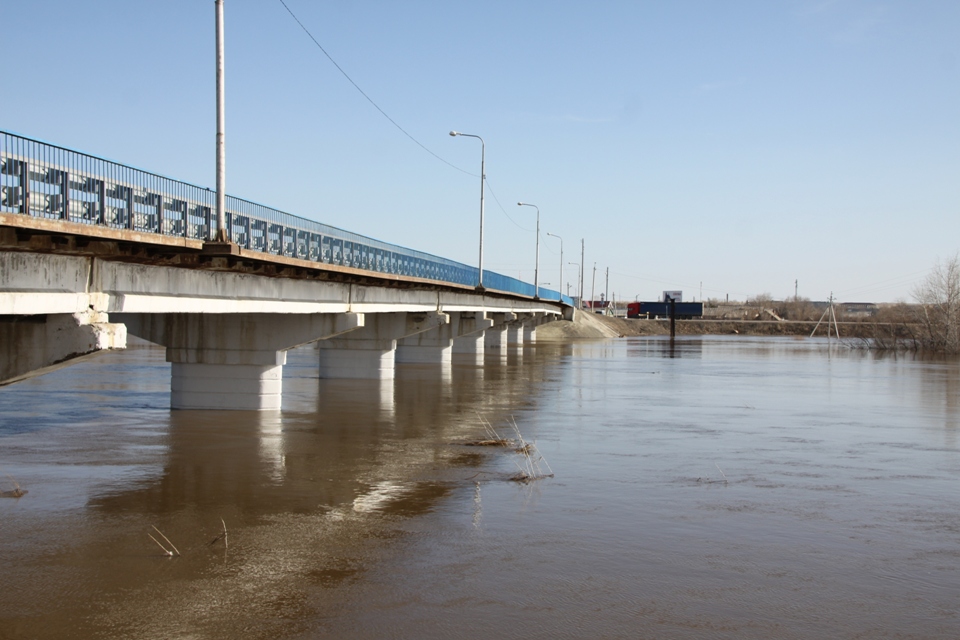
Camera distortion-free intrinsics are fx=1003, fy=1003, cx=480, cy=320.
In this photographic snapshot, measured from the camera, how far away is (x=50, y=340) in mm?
15945

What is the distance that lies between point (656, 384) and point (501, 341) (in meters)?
37.0

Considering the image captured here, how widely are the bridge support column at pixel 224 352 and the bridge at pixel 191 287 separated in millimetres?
37

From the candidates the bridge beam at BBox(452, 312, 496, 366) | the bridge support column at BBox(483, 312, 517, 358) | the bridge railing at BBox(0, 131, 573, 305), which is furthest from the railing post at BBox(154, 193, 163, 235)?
the bridge support column at BBox(483, 312, 517, 358)

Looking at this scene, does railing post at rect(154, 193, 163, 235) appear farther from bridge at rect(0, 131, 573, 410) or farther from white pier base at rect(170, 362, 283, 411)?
white pier base at rect(170, 362, 283, 411)

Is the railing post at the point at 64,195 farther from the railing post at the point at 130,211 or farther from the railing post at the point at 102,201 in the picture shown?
the railing post at the point at 130,211

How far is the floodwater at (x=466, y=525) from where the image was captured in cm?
1116

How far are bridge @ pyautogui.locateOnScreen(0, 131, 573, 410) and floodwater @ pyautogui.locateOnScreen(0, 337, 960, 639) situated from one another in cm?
205

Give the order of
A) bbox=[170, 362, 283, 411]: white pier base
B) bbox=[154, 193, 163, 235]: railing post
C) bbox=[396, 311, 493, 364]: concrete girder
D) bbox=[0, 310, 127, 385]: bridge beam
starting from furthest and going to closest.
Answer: bbox=[396, 311, 493, 364]: concrete girder, bbox=[170, 362, 283, 411]: white pier base, bbox=[154, 193, 163, 235]: railing post, bbox=[0, 310, 127, 385]: bridge beam

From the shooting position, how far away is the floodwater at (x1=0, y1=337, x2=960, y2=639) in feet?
36.6

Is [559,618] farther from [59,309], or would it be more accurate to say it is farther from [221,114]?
[221,114]

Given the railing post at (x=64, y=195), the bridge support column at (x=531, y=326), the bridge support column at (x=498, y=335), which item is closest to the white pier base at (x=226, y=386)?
the railing post at (x=64, y=195)

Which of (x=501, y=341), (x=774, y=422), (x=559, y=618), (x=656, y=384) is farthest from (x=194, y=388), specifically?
(x=501, y=341)

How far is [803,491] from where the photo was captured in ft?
61.9

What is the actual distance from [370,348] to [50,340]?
1108 inches
